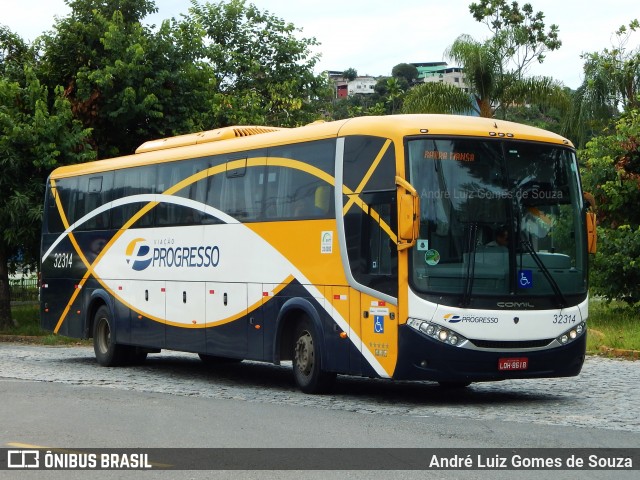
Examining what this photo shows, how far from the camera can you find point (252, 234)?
680 inches

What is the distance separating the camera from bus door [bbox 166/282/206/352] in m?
18.8

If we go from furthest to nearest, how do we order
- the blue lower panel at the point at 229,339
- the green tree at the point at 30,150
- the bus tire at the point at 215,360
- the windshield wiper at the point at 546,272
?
the green tree at the point at 30,150 < the bus tire at the point at 215,360 < the blue lower panel at the point at 229,339 < the windshield wiper at the point at 546,272

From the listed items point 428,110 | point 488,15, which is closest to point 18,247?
point 428,110

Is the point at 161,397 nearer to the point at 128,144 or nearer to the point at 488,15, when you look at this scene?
the point at 128,144

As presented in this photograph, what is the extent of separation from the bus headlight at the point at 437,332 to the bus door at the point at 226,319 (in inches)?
162

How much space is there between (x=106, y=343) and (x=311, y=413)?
384 inches

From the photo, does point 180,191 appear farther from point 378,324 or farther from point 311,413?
point 311,413

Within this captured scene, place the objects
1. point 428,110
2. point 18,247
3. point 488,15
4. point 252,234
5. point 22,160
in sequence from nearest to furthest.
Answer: point 252,234 < point 22,160 < point 18,247 < point 428,110 < point 488,15

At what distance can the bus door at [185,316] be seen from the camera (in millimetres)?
18812

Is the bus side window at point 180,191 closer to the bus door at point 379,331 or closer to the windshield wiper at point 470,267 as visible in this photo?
the bus door at point 379,331

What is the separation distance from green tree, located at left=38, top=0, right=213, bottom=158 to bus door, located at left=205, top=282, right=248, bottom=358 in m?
13.3

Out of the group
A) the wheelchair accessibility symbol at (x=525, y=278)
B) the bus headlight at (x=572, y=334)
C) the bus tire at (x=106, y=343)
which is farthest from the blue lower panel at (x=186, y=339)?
the bus headlight at (x=572, y=334)

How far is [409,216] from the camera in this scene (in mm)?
13648

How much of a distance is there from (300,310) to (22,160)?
16125 millimetres
